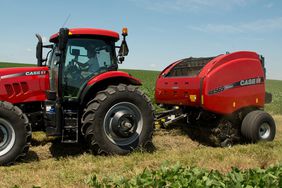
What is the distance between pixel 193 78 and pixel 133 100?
5.52 feet

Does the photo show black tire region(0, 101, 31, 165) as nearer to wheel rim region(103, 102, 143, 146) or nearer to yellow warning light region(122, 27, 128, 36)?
wheel rim region(103, 102, 143, 146)

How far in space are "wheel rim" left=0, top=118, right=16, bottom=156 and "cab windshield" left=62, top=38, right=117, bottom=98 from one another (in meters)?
1.05

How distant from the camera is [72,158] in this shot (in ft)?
19.2

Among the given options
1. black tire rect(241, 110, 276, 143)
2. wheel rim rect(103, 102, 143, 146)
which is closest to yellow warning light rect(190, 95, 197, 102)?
black tire rect(241, 110, 276, 143)

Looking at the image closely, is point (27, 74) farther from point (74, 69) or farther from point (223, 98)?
point (223, 98)

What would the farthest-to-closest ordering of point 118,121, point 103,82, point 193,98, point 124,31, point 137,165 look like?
point 193,98, point 124,31, point 103,82, point 118,121, point 137,165

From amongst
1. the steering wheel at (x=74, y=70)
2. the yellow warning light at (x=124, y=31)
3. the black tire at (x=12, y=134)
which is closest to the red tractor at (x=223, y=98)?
the yellow warning light at (x=124, y=31)

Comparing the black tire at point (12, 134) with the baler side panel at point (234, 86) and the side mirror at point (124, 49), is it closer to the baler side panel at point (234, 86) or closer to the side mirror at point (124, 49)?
the side mirror at point (124, 49)

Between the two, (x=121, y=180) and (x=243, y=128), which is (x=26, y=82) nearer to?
(x=121, y=180)

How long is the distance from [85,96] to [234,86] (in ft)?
10.2

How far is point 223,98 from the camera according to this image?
7.30m

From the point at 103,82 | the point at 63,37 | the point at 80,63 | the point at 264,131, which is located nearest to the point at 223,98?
the point at 264,131

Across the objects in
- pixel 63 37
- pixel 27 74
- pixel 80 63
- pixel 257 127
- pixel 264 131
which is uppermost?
pixel 63 37

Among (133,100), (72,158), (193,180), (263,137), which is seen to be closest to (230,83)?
(263,137)
